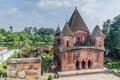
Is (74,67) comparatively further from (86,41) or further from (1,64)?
(1,64)

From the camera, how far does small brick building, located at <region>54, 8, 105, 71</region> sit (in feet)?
90.2

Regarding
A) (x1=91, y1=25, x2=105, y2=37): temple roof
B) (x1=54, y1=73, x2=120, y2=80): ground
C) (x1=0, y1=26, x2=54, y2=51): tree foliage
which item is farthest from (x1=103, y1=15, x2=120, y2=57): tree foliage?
(x1=0, y1=26, x2=54, y2=51): tree foliage

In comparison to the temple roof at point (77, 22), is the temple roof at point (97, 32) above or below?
below

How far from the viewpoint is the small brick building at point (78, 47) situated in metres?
27.5

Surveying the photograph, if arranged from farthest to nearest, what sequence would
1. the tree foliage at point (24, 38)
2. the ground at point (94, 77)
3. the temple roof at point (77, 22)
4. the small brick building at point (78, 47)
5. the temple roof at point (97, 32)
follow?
the tree foliage at point (24, 38)
the temple roof at point (77, 22)
the temple roof at point (97, 32)
the small brick building at point (78, 47)
the ground at point (94, 77)

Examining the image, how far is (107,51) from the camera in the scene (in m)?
41.8

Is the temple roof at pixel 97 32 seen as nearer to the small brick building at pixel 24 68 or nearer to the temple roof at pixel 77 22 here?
the temple roof at pixel 77 22

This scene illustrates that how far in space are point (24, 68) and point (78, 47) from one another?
7588mm

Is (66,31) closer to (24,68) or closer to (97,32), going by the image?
(97,32)

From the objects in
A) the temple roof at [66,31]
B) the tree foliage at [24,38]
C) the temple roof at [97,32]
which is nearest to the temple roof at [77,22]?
the temple roof at [97,32]

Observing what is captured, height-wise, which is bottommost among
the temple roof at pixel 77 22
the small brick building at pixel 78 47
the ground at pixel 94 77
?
the ground at pixel 94 77

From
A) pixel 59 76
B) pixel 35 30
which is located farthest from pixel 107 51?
pixel 35 30

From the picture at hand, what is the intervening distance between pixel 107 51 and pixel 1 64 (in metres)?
21.1

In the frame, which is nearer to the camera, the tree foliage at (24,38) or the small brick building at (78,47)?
the small brick building at (78,47)
